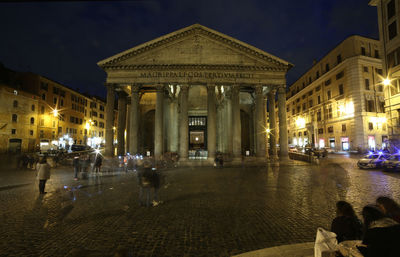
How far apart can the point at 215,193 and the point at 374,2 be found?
28.0 metres

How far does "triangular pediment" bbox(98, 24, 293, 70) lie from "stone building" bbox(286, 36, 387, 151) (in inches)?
736

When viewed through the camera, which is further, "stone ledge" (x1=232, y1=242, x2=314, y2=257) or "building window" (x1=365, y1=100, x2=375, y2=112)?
"building window" (x1=365, y1=100, x2=375, y2=112)

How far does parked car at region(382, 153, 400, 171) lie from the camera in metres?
14.6

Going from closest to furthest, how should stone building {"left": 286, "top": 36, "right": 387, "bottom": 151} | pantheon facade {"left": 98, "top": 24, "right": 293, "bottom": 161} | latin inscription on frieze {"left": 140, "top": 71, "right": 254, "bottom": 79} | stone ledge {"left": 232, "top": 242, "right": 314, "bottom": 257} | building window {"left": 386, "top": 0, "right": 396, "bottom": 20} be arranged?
stone ledge {"left": 232, "top": 242, "right": 314, "bottom": 257}, building window {"left": 386, "top": 0, "right": 396, "bottom": 20}, pantheon facade {"left": 98, "top": 24, "right": 293, "bottom": 161}, latin inscription on frieze {"left": 140, "top": 71, "right": 254, "bottom": 79}, stone building {"left": 286, "top": 36, "right": 387, "bottom": 151}

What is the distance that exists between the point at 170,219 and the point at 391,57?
26.8 meters

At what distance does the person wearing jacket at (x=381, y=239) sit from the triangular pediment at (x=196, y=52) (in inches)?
825

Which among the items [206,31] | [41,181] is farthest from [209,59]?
[41,181]

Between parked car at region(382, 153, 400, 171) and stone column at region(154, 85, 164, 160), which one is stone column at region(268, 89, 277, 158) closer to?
parked car at region(382, 153, 400, 171)

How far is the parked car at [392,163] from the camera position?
575 inches

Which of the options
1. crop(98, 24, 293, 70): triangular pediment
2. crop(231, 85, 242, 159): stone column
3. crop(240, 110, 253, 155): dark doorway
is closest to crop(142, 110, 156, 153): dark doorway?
crop(98, 24, 293, 70): triangular pediment

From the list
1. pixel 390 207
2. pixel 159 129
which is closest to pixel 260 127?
pixel 159 129

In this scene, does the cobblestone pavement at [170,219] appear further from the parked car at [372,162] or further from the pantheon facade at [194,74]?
the pantheon facade at [194,74]

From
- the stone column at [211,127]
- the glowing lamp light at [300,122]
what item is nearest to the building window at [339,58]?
the glowing lamp light at [300,122]

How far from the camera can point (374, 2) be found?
2148 centimetres
